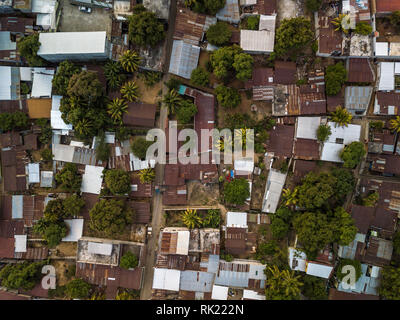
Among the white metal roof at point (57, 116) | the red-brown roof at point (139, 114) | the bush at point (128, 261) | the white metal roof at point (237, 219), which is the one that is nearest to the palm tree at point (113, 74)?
the red-brown roof at point (139, 114)

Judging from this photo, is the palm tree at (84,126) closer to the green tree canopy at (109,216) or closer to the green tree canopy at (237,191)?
the green tree canopy at (109,216)

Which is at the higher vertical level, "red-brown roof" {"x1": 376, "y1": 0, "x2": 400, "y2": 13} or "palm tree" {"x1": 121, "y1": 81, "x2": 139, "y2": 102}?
"red-brown roof" {"x1": 376, "y1": 0, "x2": 400, "y2": 13}

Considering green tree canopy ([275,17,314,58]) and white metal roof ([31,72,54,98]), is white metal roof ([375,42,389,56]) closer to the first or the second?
green tree canopy ([275,17,314,58])

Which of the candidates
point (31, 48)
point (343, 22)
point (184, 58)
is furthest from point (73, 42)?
point (343, 22)

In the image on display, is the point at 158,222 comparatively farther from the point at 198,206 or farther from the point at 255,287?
the point at 255,287

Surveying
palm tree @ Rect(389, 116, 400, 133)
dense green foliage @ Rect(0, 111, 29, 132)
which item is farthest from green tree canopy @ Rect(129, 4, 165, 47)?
palm tree @ Rect(389, 116, 400, 133)

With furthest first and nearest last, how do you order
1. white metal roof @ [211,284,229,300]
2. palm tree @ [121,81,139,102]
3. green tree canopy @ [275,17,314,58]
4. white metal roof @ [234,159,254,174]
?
white metal roof @ [234,159,254,174] → white metal roof @ [211,284,229,300] → palm tree @ [121,81,139,102] → green tree canopy @ [275,17,314,58]

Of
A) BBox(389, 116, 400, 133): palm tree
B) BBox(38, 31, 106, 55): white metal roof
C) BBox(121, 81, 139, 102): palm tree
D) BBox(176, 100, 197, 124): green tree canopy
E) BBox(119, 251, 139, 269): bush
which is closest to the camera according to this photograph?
BBox(38, 31, 106, 55): white metal roof
